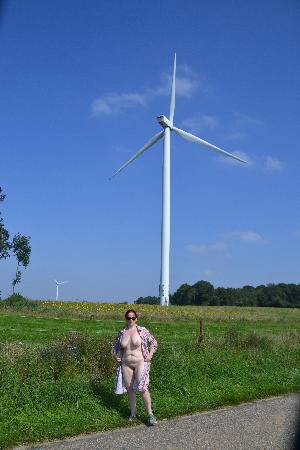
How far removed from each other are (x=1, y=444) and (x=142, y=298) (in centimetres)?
8983

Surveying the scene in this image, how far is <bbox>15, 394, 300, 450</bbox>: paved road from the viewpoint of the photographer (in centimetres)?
667

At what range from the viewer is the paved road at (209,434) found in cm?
667

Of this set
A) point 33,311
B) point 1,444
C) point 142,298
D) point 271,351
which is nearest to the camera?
point 1,444

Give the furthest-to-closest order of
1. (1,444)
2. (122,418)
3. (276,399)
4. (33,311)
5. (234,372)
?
1. (33,311)
2. (234,372)
3. (276,399)
4. (122,418)
5. (1,444)

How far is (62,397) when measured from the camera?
8.32m

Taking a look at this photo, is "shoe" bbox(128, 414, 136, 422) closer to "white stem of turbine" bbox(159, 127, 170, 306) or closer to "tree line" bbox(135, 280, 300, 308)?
"white stem of turbine" bbox(159, 127, 170, 306)

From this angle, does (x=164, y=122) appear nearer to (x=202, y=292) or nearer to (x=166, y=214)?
(x=166, y=214)

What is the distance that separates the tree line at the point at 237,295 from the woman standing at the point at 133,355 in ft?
282

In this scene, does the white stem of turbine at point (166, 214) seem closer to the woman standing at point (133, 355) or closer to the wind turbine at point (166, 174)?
the wind turbine at point (166, 174)

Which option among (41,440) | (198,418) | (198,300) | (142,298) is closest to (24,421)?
(41,440)

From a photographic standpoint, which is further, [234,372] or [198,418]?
[234,372]

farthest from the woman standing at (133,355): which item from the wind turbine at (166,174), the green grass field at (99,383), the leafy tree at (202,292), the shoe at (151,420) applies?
the leafy tree at (202,292)

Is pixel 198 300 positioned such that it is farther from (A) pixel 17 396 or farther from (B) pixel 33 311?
(A) pixel 17 396

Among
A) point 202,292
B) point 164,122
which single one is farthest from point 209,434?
point 202,292
